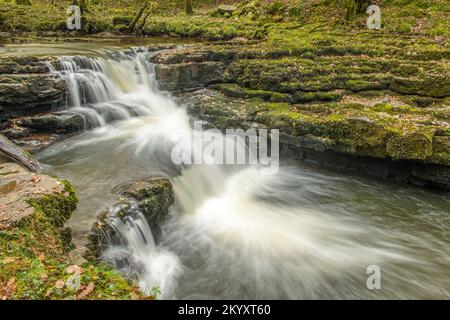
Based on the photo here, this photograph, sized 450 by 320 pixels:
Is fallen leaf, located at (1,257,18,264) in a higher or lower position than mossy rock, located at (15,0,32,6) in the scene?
lower

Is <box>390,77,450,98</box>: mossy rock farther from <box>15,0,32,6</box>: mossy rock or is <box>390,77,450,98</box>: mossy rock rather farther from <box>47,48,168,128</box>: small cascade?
<box>15,0,32,6</box>: mossy rock

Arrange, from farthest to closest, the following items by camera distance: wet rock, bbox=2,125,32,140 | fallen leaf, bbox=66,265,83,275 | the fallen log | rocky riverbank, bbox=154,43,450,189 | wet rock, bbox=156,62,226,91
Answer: wet rock, bbox=156,62,226,91
wet rock, bbox=2,125,32,140
rocky riverbank, bbox=154,43,450,189
the fallen log
fallen leaf, bbox=66,265,83,275

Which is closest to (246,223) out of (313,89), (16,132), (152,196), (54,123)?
(152,196)

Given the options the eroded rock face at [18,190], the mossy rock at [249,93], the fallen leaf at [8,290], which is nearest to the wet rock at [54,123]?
the eroded rock face at [18,190]

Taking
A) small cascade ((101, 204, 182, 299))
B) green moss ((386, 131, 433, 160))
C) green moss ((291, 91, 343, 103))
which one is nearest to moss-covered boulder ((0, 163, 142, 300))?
small cascade ((101, 204, 182, 299))

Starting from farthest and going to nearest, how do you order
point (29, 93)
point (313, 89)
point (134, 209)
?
point (313, 89)
point (29, 93)
point (134, 209)

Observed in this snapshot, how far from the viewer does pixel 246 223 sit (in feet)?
23.5

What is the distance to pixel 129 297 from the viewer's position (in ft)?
10.5

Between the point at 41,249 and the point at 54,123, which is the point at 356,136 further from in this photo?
the point at 54,123

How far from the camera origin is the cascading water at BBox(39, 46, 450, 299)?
5469 mm
